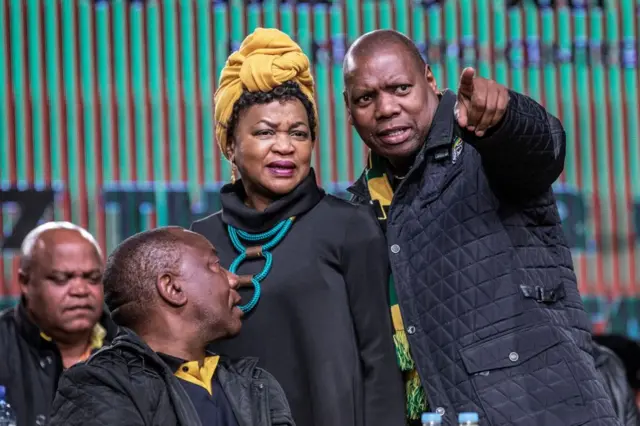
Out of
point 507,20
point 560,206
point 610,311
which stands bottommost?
point 610,311

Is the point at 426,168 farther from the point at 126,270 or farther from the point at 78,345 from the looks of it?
the point at 78,345

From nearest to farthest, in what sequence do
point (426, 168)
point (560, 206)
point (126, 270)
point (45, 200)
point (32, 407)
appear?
point (126, 270), point (426, 168), point (32, 407), point (45, 200), point (560, 206)

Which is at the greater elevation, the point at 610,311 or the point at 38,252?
the point at 38,252

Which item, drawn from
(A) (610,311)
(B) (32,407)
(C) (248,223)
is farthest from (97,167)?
(C) (248,223)

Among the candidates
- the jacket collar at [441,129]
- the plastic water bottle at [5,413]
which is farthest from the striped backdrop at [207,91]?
the jacket collar at [441,129]

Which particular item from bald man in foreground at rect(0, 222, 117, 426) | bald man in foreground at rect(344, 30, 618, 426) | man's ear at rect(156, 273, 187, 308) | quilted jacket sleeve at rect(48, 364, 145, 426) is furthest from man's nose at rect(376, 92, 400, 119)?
bald man in foreground at rect(0, 222, 117, 426)

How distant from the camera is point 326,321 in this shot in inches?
117

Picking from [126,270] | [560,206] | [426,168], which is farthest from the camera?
[560,206]

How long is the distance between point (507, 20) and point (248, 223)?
3.90 m

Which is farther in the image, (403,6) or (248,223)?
(403,6)

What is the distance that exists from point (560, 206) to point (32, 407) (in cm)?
321

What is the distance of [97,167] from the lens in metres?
6.19

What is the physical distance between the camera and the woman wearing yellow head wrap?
9.70 ft

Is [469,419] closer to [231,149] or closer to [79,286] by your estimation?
[231,149]
